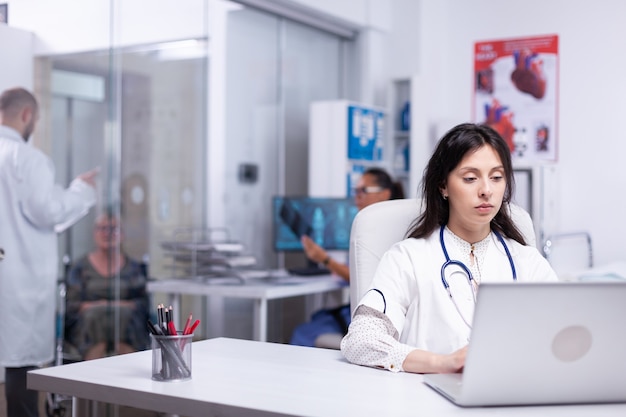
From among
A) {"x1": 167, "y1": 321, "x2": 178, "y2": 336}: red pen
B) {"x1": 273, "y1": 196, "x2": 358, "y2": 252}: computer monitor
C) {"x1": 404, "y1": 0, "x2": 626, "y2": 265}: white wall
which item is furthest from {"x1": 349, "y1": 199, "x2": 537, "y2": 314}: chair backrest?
{"x1": 404, "y1": 0, "x2": 626, "y2": 265}: white wall

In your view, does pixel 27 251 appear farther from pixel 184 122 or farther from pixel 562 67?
pixel 562 67

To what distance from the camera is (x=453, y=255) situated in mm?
2033

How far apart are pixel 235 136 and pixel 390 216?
3009mm

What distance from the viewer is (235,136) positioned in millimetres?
5094

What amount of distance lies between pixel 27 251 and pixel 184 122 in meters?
1.48

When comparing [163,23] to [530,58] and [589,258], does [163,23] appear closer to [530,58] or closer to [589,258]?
[530,58]

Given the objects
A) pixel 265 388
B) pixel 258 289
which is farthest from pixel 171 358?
pixel 258 289

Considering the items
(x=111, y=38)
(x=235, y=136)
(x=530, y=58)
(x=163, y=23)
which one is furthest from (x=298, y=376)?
(x=530, y=58)

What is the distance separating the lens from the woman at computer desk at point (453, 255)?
196 centimetres

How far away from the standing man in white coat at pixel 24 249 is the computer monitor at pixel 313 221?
4.41ft

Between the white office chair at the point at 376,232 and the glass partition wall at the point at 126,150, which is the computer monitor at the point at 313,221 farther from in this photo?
the white office chair at the point at 376,232

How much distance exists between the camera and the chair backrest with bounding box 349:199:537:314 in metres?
2.15

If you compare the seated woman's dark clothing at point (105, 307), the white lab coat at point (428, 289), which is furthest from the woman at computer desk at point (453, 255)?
the seated woman's dark clothing at point (105, 307)

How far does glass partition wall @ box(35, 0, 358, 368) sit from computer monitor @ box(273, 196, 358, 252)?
508 millimetres
